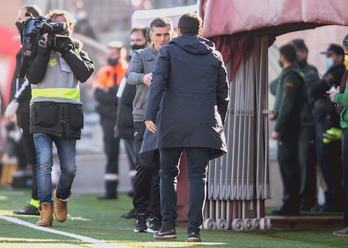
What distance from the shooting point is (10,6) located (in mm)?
17984

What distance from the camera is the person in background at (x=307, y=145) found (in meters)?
8.58

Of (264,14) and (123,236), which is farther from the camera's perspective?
(264,14)

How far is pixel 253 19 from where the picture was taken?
5531 mm

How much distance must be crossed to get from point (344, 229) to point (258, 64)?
182 centimetres

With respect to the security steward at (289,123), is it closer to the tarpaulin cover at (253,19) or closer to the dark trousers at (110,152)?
the tarpaulin cover at (253,19)

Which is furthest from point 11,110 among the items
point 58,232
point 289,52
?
point 289,52

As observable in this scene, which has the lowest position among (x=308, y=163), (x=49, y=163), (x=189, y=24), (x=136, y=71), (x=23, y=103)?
(x=308, y=163)

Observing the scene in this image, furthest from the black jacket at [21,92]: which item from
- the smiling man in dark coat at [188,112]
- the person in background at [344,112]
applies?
the person in background at [344,112]

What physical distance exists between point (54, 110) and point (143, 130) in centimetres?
81

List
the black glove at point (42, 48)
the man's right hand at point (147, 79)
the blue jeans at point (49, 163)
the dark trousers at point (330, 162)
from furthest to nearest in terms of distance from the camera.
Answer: the dark trousers at point (330, 162) < the blue jeans at point (49, 163) < the black glove at point (42, 48) < the man's right hand at point (147, 79)

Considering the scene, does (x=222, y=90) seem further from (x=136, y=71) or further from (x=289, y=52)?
(x=289, y=52)

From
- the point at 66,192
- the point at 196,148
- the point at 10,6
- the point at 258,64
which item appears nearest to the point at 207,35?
the point at 258,64

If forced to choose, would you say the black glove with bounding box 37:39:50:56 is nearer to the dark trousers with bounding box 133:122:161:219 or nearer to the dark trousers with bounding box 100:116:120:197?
the dark trousers with bounding box 133:122:161:219

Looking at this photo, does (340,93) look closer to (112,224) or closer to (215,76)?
(215,76)
